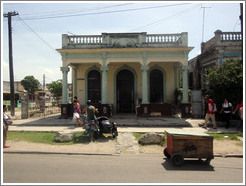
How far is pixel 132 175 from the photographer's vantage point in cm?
470

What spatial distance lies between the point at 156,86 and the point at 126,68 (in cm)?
286

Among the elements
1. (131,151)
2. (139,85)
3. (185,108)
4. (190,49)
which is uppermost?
(190,49)

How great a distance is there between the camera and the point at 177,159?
18.1 feet

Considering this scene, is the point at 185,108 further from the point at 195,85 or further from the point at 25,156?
the point at 25,156

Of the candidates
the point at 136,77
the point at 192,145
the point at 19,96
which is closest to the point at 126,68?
the point at 136,77

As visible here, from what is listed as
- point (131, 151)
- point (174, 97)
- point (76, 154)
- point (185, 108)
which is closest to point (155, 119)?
point (185, 108)

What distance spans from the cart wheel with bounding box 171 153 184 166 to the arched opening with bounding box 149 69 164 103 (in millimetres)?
10732

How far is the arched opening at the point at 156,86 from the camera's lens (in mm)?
16188

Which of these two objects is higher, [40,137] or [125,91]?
[125,91]

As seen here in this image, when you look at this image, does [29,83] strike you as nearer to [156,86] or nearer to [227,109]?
[156,86]

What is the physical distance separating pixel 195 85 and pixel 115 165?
1545 centimetres

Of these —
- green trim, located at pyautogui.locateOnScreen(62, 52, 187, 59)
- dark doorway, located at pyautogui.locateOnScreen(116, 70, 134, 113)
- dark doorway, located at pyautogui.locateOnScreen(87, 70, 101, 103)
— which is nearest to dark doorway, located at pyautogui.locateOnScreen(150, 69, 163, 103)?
dark doorway, located at pyautogui.locateOnScreen(116, 70, 134, 113)

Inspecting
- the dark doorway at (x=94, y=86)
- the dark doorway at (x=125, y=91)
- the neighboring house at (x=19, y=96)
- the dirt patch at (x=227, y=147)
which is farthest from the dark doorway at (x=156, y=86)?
the neighboring house at (x=19, y=96)

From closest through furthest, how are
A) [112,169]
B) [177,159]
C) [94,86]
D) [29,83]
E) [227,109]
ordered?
[112,169] → [177,159] → [227,109] → [94,86] → [29,83]
